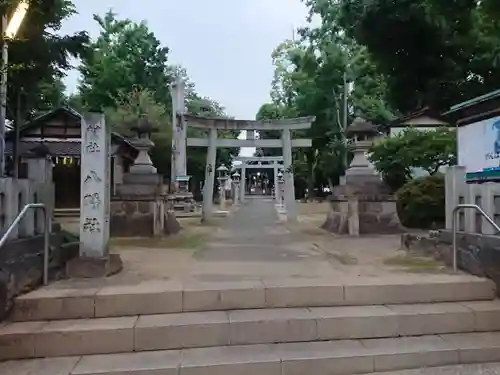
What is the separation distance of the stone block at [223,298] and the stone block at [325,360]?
65 cm

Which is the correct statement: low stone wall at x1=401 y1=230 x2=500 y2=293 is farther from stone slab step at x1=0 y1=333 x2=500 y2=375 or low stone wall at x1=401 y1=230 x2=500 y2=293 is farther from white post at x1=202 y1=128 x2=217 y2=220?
white post at x1=202 y1=128 x2=217 y2=220

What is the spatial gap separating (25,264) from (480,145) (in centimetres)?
879

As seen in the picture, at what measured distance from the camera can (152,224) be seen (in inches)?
424

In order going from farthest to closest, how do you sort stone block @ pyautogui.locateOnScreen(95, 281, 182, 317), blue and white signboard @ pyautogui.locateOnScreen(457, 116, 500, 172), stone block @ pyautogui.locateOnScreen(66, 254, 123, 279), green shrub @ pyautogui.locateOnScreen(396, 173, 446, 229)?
1. green shrub @ pyautogui.locateOnScreen(396, 173, 446, 229)
2. blue and white signboard @ pyautogui.locateOnScreen(457, 116, 500, 172)
3. stone block @ pyautogui.locateOnScreen(66, 254, 123, 279)
4. stone block @ pyautogui.locateOnScreen(95, 281, 182, 317)

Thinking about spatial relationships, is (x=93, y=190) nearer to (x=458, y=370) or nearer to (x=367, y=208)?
(x=458, y=370)

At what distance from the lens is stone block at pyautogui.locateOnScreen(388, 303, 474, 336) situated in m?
4.29

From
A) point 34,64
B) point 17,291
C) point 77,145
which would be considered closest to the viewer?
point 17,291

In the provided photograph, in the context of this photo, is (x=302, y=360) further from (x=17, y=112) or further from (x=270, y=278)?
(x=17, y=112)

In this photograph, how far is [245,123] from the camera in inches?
639

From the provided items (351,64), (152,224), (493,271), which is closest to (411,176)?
(152,224)

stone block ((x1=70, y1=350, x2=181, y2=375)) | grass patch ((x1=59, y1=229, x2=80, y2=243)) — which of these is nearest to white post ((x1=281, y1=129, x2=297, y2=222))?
grass patch ((x1=59, y1=229, x2=80, y2=243))

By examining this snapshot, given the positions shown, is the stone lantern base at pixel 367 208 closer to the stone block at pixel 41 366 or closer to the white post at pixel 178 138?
the stone block at pixel 41 366

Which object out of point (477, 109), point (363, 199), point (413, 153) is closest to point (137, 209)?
point (363, 199)

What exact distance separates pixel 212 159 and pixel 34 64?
8391 mm
